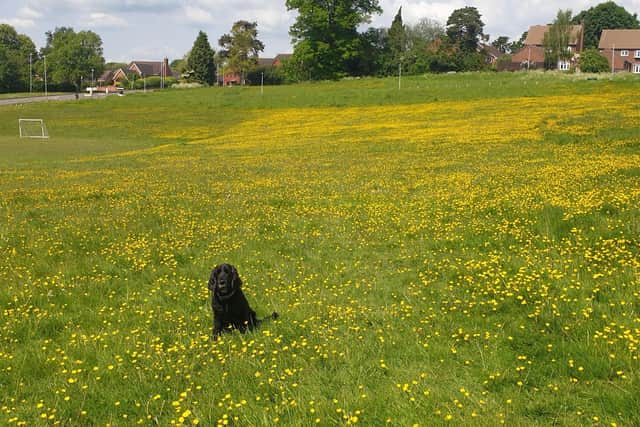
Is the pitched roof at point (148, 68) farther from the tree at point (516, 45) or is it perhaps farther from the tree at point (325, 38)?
the tree at point (516, 45)

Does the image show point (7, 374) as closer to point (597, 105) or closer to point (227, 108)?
point (597, 105)

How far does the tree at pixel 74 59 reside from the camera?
A: 14012 cm

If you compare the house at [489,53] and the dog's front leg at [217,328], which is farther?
the house at [489,53]

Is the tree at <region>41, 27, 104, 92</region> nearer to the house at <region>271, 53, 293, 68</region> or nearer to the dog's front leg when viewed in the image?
the house at <region>271, 53, 293, 68</region>

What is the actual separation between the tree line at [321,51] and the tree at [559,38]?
22 cm

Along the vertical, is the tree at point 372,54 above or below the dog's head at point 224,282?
above

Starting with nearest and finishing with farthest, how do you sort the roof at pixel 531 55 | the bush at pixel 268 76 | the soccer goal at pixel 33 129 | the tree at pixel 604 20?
the soccer goal at pixel 33 129
the bush at pixel 268 76
the roof at pixel 531 55
the tree at pixel 604 20

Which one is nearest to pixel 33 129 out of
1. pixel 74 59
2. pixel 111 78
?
pixel 74 59

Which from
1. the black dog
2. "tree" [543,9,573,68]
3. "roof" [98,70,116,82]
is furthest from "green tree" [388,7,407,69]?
the black dog

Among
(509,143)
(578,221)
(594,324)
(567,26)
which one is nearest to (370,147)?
(509,143)

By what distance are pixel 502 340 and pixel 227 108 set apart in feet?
218

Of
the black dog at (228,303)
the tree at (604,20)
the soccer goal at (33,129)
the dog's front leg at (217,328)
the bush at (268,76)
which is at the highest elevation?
the tree at (604,20)

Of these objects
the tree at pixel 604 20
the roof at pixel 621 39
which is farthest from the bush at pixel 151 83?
the tree at pixel 604 20

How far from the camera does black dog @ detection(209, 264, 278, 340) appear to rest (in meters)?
5.71
